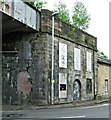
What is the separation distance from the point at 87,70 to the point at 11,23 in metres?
10.2

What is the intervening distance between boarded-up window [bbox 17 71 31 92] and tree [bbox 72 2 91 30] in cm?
1993

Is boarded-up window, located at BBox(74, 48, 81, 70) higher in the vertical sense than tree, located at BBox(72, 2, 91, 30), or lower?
lower

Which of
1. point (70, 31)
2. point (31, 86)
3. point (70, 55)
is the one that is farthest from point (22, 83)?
point (70, 31)

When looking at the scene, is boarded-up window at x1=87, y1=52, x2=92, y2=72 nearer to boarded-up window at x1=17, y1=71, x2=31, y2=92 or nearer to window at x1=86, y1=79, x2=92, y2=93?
window at x1=86, y1=79, x2=92, y2=93

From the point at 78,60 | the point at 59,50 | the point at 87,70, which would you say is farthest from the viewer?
the point at 87,70

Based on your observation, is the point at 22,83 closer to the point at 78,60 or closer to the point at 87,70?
the point at 78,60

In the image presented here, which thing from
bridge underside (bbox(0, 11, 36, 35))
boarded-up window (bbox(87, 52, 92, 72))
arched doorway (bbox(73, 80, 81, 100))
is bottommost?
arched doorway (bbox(73, 80, 81, 100))

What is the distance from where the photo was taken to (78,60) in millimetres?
19812

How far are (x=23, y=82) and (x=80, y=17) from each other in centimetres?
2122

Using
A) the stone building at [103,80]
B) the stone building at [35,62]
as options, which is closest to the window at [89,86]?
the stone building at [103,80]

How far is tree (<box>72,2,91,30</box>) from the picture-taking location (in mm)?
33969

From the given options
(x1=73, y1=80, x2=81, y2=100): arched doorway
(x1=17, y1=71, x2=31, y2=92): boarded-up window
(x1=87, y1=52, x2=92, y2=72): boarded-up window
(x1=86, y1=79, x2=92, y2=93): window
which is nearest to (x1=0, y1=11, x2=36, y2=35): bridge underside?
(x1=17, y1=71, x2=31, y2=92): boarded-up window

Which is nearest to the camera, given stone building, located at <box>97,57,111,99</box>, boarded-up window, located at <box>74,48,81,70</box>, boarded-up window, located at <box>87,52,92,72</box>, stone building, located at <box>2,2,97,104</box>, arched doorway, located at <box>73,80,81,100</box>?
stone building, located at <box>2,2,97,104</box>

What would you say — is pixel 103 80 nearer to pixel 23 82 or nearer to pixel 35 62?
pixel 35 62
